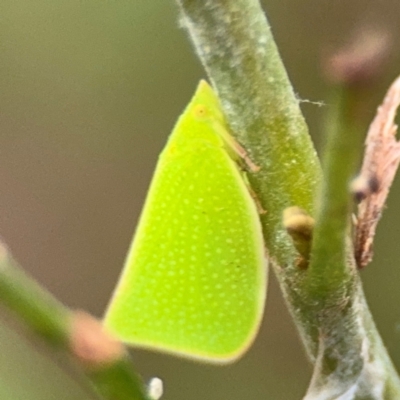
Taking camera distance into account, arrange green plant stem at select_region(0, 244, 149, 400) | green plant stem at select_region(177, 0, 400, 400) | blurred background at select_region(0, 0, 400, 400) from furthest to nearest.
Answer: blurred background at select_region(0, 0, 400, 400) → green plant stem at select_region(177, 0, 400, 400) → green plant stem at select_region(0, 244, 149, 400)

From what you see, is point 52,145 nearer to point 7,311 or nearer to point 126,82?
point 126,82

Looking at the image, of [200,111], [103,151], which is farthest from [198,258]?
[103,151]

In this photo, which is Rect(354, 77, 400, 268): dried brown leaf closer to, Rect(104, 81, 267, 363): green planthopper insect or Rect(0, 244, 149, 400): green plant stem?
Rect(104, 81, 267, 363): green planthopper insect

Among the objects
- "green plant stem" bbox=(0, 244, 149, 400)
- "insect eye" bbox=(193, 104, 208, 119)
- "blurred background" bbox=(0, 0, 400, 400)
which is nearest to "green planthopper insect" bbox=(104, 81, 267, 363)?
"insect eye" bbox=(193, 104, 208, 119)

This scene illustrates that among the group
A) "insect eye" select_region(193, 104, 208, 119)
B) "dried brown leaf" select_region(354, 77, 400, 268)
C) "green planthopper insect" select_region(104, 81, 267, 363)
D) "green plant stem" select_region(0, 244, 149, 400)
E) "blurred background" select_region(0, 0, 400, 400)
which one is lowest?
"blurred background" select_region(0, 0, 400, 400)

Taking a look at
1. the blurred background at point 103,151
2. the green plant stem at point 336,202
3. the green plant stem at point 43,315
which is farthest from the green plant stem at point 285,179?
the blurred background at point 103,151

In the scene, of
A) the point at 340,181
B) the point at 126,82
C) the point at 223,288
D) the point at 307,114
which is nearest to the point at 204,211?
the point at 223,288
